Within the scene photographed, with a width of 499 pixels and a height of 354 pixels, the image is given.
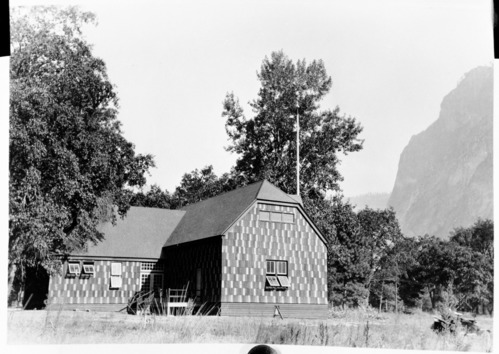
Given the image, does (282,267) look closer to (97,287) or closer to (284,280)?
(284,280)

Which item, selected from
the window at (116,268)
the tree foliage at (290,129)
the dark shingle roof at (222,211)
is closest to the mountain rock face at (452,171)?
the tree foliage at (290,129)

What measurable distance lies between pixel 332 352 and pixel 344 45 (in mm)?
27675

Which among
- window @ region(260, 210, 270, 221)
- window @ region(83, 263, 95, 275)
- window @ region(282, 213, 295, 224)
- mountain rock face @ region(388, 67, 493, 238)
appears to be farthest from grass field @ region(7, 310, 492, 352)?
mountain rock face @ region(388, 67, 493, 238)

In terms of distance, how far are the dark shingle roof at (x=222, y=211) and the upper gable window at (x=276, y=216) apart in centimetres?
49

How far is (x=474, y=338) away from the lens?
13.9 meters

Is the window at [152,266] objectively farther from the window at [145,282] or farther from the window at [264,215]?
the window at [264,215]

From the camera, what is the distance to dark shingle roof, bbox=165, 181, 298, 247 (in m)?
21.1

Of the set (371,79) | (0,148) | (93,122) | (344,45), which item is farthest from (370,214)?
(0,148)

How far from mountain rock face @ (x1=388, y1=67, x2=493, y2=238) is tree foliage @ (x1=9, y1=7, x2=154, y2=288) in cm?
6150

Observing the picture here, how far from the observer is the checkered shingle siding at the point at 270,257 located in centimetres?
2023

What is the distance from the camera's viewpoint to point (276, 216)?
21.5 m

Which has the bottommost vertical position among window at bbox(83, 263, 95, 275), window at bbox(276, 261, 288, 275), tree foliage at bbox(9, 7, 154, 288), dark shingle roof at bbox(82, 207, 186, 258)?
window at bbox(83, 263, 95, 275)

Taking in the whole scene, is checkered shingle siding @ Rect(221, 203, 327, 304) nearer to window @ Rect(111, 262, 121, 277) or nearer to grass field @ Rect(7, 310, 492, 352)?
window @ Rect(111, 262, 121, 277)

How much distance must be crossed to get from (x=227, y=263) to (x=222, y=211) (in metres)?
2.78
